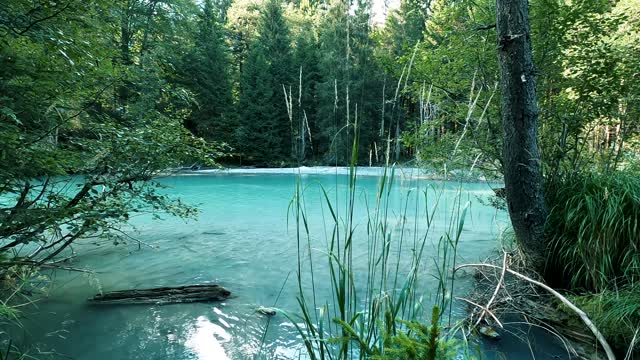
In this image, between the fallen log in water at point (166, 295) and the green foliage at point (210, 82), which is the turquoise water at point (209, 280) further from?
the green foliage at point (210, 82)

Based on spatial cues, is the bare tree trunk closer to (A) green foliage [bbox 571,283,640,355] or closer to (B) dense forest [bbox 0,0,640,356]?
(B) dense forest [bbox 0,0,640,356]

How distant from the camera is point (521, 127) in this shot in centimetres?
240

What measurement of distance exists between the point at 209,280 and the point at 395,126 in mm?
2392

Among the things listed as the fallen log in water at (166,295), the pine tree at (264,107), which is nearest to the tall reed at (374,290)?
the fallen log in water at (166,295)

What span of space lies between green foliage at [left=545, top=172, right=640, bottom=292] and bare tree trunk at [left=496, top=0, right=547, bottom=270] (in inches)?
4.8

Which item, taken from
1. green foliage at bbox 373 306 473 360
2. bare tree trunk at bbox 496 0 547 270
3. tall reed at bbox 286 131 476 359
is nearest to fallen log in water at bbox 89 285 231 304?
tall reed at bbox 286 131 476 359

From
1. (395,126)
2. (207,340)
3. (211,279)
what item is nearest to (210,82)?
(211,279)

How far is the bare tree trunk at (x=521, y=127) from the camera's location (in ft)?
7.61

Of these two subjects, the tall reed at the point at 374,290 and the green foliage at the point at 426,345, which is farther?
the tall reed at the point at 374,290

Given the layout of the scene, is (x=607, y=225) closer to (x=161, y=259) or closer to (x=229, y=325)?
(x=229, y=325)

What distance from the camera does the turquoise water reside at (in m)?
2.07

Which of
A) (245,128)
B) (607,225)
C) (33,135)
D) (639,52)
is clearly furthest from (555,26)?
(245,128)

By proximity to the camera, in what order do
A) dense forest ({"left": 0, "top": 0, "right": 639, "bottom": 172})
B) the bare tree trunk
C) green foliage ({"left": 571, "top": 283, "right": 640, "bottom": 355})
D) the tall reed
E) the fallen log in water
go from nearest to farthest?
the tall reed < dense forest ({"left": 0, "top": 0, "right": 639, "bottom": 172}) < green foliage ({"left": 571, "top": 283, "right": 640, "bottom": 355}) < the bare tree trunk < the fallen log in water

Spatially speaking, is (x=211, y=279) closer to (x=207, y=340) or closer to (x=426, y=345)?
(x=207, y=340)
